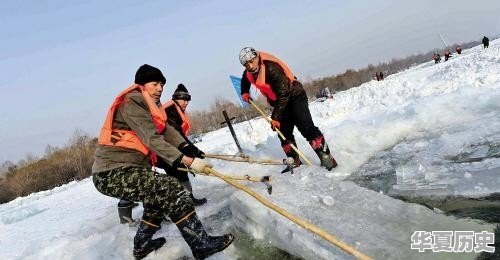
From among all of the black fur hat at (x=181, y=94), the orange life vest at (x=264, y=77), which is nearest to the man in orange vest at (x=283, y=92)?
the orange life vest at (x=264, y=77)

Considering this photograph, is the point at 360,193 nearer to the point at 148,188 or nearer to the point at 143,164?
the point at 148,188

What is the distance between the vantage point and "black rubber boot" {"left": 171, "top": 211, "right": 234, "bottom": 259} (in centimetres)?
377

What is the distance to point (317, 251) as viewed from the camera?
323cm

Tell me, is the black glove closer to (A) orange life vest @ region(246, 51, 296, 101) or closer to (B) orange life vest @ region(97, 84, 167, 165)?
(B) orange life vest @ region(97, 84, 167, 165)

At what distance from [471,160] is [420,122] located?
267 centimetres

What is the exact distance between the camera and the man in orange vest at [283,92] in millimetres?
6070

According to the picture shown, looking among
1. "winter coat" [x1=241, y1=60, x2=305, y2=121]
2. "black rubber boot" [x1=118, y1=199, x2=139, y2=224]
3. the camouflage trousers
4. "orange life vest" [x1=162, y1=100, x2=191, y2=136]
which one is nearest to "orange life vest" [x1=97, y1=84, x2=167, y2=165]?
the camouflage trousers

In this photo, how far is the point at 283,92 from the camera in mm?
6133

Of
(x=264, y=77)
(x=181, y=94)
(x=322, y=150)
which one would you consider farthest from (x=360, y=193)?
(x=181, y=94)

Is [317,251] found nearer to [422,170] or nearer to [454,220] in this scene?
[454,220]

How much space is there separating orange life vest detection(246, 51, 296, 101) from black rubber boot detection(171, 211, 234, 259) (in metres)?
2.84

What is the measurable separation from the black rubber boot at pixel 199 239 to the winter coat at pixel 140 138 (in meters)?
0.55

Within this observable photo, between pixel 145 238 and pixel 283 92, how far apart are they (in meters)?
2.93

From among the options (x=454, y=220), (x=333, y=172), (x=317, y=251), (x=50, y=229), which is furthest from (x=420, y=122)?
(x=50, y=229)
